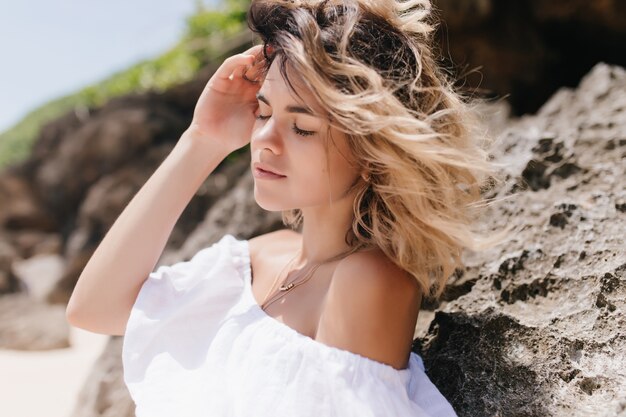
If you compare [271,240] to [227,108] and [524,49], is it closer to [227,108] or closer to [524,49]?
[227,108]

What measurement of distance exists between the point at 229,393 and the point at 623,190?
4.99ft

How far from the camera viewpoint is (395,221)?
5.81 feet

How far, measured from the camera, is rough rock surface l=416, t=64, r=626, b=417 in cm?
164

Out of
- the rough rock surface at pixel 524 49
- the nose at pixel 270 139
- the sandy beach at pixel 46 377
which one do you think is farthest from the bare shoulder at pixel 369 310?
the rough rock surface at pixel 524 49

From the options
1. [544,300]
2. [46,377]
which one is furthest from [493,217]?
[46,377]

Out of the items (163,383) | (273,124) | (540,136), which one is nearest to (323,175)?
(273,124)

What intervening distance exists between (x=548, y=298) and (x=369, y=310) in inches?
27.9

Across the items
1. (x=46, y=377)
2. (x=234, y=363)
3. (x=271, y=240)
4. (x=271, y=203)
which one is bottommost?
(x=46, y=377)

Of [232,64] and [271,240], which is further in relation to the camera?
[271,240]

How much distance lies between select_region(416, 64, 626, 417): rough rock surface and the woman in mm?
151

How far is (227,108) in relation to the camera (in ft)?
7.15

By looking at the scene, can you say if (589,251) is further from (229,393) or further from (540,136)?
(229,393)

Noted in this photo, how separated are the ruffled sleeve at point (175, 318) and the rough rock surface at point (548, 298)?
0.69 m

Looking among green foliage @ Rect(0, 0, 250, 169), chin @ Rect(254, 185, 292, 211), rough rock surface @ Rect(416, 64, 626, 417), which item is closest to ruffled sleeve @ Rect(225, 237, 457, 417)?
rough rock surface @ Rect(416, 64, 626, 417)
